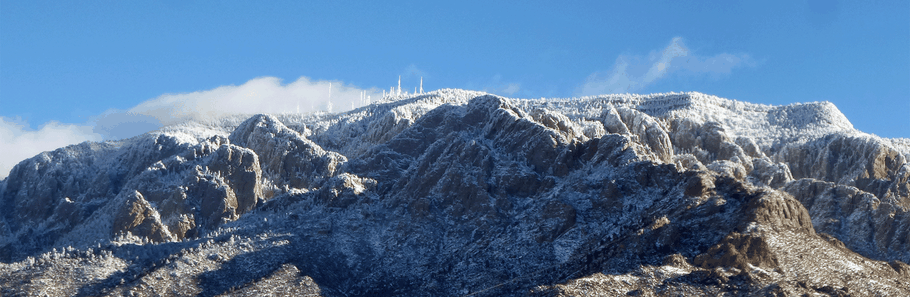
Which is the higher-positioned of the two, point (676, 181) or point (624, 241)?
point (676, 181)

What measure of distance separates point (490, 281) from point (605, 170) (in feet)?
114

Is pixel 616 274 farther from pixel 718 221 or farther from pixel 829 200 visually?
pixel 829 200

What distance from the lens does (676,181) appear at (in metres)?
162

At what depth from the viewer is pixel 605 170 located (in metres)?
174

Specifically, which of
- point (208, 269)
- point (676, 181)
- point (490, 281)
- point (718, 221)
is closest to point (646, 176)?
point (676, 181)

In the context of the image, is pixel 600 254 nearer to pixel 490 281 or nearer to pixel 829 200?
pixel 490 281

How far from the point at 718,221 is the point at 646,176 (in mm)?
21224

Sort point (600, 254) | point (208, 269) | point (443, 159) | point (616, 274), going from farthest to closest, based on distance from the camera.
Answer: point (443, 159)
point (208, 269)
point (600, 254)
point (616, 274)

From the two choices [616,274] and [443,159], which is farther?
[443,159]

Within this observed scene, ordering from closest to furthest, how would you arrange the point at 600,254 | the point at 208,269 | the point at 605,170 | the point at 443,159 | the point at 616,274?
1. the point at 616,274
2. the point at 600,254
3. the point at 208,269
4. the point at 605,170
5. the point at 443,159

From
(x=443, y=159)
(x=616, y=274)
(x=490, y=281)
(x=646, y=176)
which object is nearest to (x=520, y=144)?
(x=443, y=159)

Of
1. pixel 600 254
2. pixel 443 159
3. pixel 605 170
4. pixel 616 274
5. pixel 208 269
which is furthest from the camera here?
pixel 443 159

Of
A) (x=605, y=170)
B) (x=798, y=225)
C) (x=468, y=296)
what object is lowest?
(x=468, y=296)

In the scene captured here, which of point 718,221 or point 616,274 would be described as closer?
point 616,274
